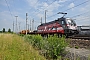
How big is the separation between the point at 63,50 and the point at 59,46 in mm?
364

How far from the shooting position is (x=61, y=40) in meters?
6.71

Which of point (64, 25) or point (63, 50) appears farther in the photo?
point (64, 25)

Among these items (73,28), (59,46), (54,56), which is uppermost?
(73,28)

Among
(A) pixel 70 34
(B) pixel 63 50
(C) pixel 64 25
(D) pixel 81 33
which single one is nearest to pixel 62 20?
(C) pixel 64 25

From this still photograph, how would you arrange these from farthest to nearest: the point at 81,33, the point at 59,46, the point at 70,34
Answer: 1. the point at 81,33
2. the point at 70,34
3. the point at 59,46

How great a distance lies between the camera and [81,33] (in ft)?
76.3

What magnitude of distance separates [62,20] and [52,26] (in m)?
3.12

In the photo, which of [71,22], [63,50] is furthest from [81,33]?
[63,50]

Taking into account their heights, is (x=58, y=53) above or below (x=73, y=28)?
below

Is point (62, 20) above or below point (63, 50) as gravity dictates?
above

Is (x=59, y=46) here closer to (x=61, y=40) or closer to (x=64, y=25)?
(x=61, y=40)

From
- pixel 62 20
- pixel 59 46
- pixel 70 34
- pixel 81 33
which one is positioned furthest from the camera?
pixel 81 33

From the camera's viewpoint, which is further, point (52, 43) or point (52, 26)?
point (52, 26)

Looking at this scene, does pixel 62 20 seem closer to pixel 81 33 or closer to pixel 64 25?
pixel 64 25
